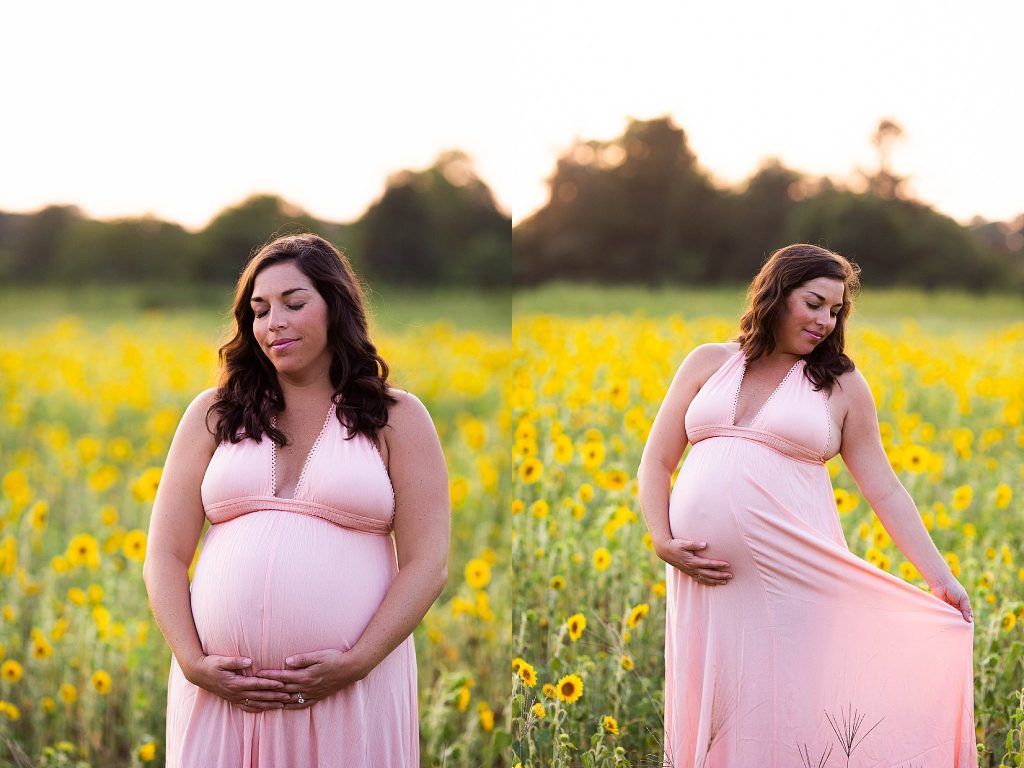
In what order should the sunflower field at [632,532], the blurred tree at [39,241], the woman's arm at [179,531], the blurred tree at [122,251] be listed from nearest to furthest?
the woman's arm at [179,531]
the sunflower field at [632,532]
the blurred tree at [39,241]
the blurred tree at [122,251]

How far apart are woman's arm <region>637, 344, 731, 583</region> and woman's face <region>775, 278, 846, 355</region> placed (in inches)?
8.1

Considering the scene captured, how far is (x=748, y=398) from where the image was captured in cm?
257

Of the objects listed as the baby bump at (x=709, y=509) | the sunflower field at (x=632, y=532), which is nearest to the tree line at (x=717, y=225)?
the baby bump at (x=709, y=509)

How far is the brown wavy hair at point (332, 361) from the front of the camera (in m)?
2.34

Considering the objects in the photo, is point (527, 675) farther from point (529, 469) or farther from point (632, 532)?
point (632, 532)

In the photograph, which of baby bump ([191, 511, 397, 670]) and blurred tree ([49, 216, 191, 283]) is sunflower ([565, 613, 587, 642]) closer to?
baby bump ([191, 511, 397, 670])

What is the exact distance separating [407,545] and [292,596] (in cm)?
28

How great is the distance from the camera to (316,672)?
7.22ft

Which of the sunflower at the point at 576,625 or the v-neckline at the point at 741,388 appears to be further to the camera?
the sunflower at the point at 576,625

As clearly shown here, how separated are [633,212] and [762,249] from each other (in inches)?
179

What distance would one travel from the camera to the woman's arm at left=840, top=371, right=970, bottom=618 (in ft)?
8.38

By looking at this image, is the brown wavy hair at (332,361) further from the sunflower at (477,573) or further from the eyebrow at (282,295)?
the sunflower at (477,573)

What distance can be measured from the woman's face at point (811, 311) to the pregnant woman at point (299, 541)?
0.94m

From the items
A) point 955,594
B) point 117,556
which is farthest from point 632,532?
point 117,556
